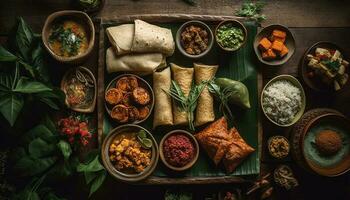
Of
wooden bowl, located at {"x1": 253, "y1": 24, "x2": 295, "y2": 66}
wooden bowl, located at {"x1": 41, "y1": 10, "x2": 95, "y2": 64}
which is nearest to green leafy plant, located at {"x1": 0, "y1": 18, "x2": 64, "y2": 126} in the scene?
wooden bowl, located at {"x1": 41, "y1": 10, "x2": 95, "y2": 64}

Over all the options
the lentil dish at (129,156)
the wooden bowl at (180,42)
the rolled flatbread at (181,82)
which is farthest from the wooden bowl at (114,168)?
the wooden bowl at (180,42)

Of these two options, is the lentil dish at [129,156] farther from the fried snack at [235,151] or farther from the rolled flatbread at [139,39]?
the rolled flatbread at [139,39]

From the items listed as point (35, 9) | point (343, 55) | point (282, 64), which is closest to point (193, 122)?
point (282, 64)

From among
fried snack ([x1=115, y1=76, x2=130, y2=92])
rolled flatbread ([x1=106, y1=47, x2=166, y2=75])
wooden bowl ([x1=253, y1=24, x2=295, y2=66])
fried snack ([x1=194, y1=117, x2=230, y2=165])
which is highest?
wooden bowl ([x1=253, y1=24, x2=295, y2=66])

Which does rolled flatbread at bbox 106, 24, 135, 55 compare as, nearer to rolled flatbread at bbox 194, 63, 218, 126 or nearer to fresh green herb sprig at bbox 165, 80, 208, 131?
fresh green herb sprig at bbox 165, 80, 208, 131

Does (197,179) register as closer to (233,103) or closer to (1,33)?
(233,103)
